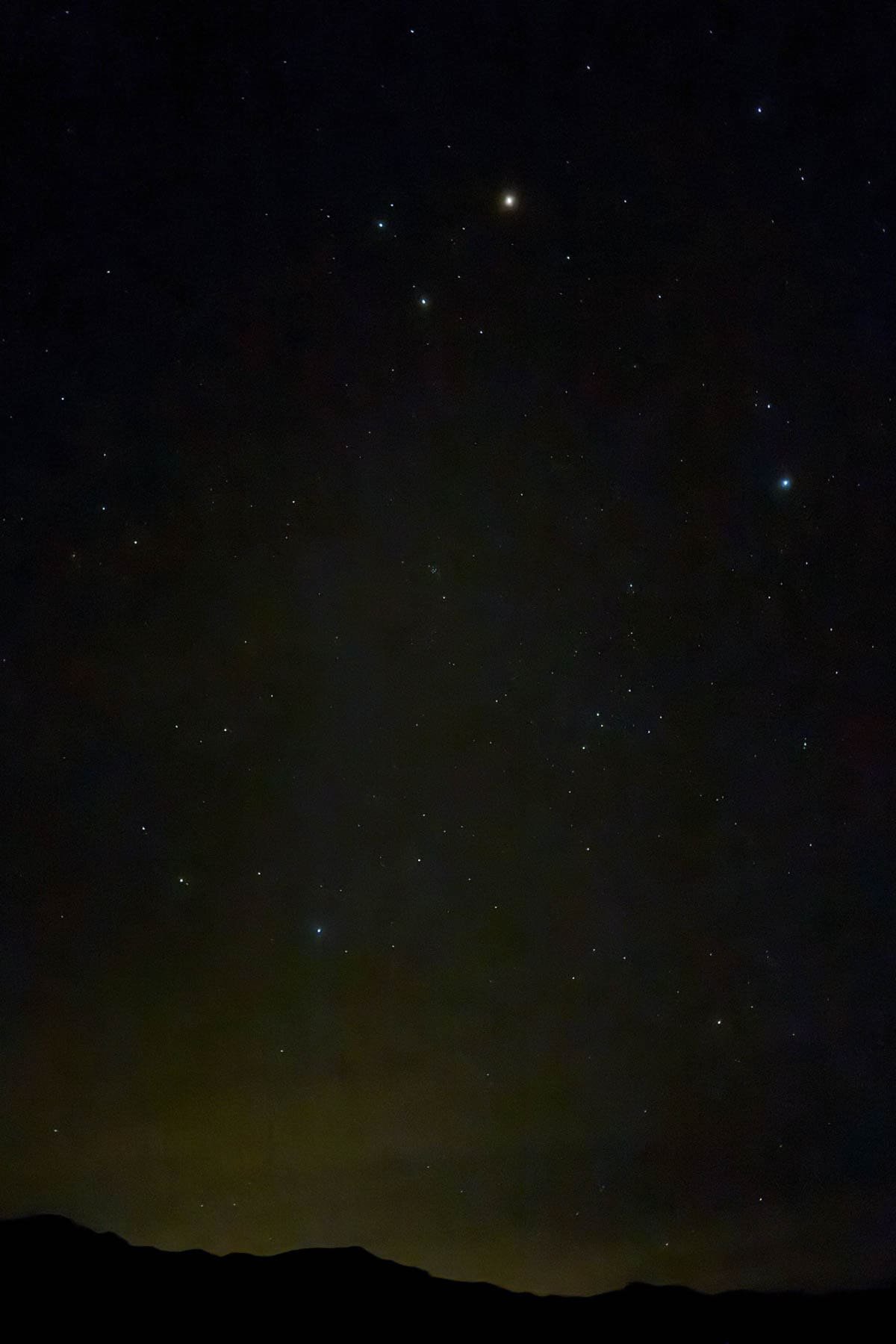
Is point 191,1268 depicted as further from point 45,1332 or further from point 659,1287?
point 659,1287

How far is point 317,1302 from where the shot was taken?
5.49m

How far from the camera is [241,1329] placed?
5.03 meters

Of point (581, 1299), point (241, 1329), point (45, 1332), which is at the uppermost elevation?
point (45, 1332)

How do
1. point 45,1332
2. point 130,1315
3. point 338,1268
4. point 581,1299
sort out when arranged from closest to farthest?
point 45,1332
point 130,1315
point 338,1268
point 581,1299

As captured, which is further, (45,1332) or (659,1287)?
(659,1287)

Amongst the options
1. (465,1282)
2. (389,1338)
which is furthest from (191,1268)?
(465,1282)

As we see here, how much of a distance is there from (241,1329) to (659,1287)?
2.02 meters

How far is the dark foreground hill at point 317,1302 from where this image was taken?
15.9ft

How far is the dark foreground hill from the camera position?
486cm

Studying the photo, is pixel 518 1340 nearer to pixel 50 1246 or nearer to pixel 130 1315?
pixel 130 1315

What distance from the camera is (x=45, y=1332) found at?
4.45 m

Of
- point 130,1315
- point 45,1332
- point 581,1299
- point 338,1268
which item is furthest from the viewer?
point 581,1299

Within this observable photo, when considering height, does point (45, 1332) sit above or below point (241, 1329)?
above

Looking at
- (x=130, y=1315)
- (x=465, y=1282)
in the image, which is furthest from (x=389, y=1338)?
(x=130, y=1315)
